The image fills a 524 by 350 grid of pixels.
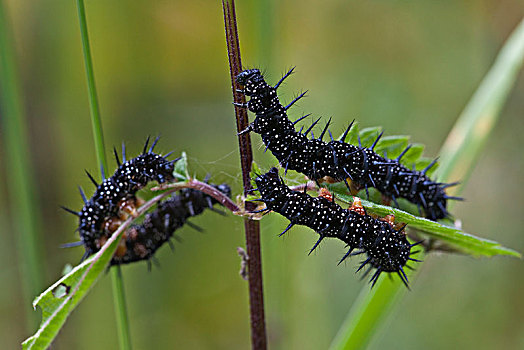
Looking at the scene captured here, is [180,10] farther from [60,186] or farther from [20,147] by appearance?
[20,147]

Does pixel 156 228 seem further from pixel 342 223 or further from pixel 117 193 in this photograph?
pixel 342 223

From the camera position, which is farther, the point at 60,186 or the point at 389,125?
the point at 389,125

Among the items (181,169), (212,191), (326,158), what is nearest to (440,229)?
(326,158)

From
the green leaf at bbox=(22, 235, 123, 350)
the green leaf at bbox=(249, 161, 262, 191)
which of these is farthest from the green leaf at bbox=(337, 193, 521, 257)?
the green leaf at bbox=(22, 235, 123, 350)

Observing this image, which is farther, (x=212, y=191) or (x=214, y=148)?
(x=214, y=148)

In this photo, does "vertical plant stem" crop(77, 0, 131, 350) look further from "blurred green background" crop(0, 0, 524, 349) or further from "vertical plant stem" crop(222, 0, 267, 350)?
"blurred green background" crop(0, 0, 524, 349)

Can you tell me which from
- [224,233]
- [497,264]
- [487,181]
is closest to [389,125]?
[487,181]
